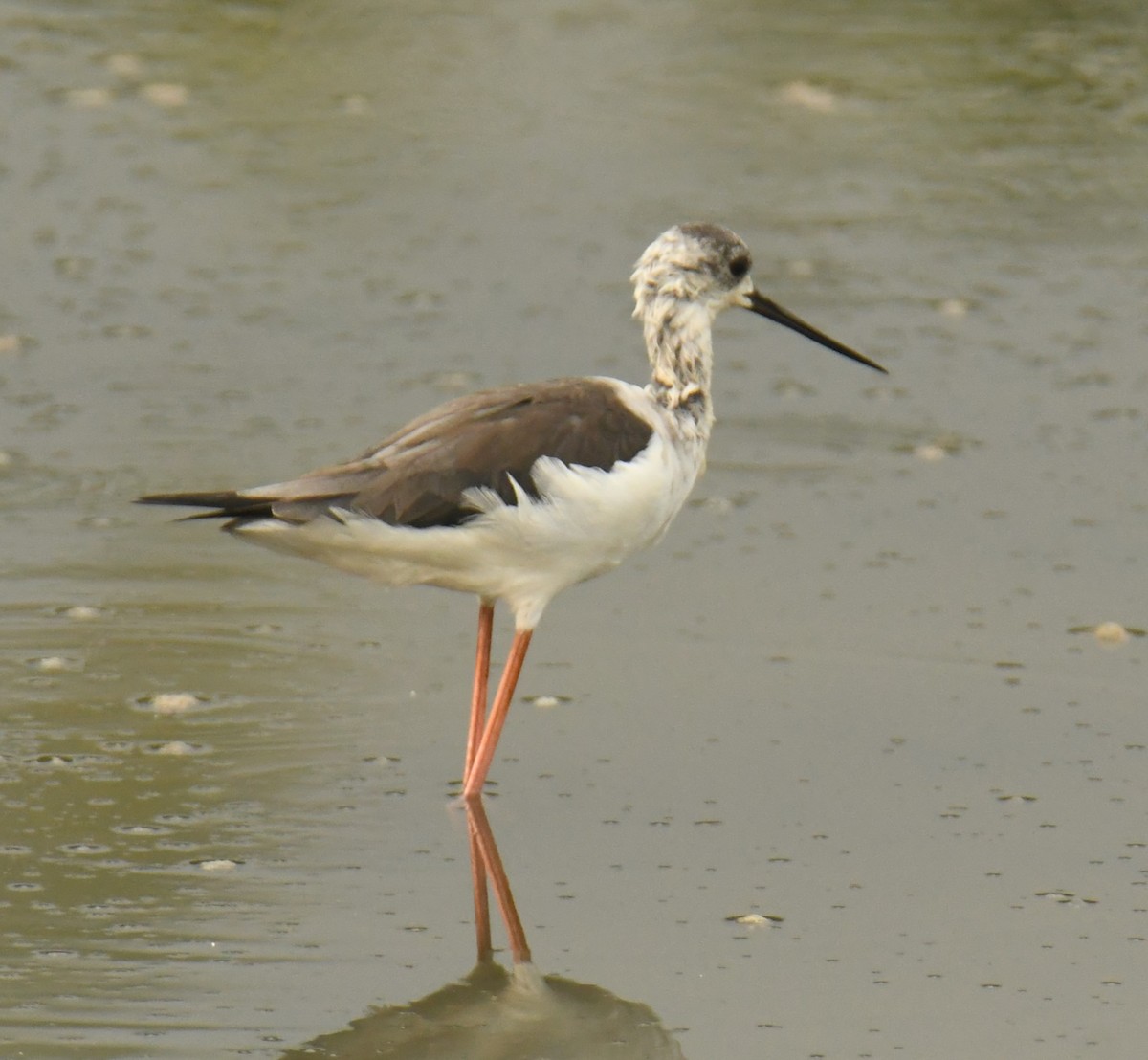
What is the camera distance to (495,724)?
5.47 m

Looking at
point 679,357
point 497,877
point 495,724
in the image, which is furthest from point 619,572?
Answer: point 497,877

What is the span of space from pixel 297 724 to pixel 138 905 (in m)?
1.11

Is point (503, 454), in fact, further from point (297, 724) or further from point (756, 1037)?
point (756, 1037)

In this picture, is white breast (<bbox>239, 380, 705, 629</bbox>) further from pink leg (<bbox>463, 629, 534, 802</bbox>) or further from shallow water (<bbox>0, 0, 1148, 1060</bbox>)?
shallow water (<bbox>0, 0, 1148, 1060</bbox>)

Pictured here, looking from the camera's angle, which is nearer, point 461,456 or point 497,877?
point 497,877

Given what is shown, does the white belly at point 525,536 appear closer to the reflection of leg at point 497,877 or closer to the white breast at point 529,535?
the white breast at point 529,535

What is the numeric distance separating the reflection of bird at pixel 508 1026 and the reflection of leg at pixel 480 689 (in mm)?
994

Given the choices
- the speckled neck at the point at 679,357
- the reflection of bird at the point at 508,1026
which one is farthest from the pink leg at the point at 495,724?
the reflection of bird at the point at 508,1026

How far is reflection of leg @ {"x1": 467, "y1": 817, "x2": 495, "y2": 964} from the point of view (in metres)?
4.65

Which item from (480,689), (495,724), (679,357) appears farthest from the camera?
(679,357)

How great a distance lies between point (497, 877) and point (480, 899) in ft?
0.36

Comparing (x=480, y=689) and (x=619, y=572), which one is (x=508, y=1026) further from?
(x=619, y=572)

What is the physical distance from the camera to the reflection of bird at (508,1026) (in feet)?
13.6

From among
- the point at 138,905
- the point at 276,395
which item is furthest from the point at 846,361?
the point at 138,905
